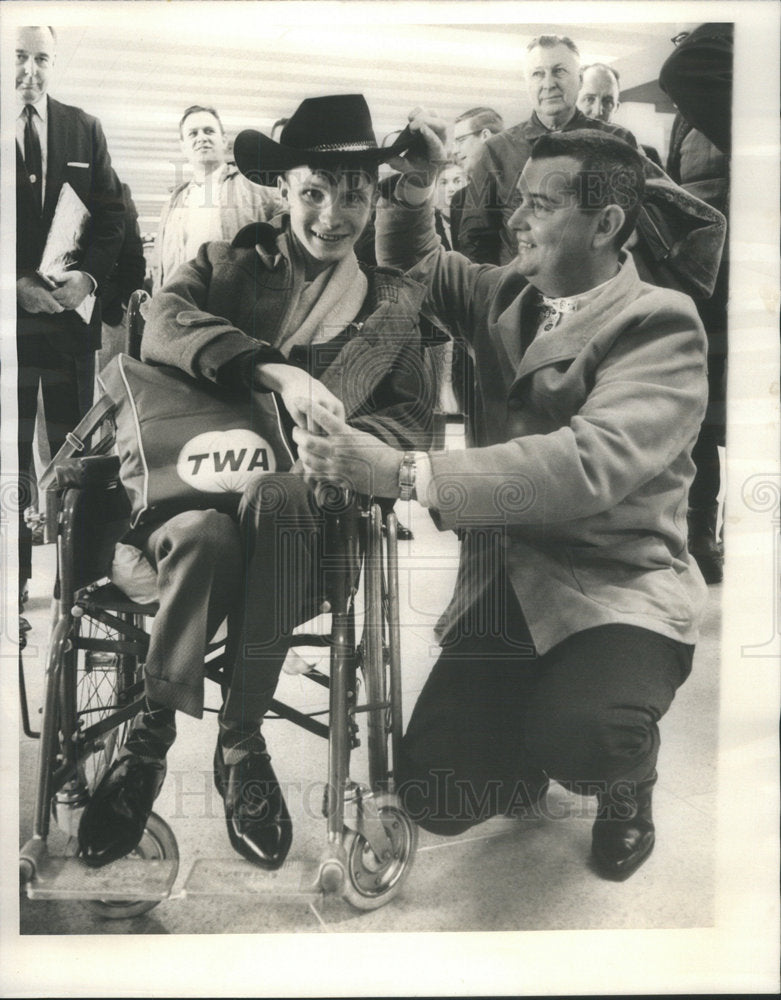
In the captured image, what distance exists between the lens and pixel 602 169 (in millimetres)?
2441

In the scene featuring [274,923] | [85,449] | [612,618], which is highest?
[85,449]

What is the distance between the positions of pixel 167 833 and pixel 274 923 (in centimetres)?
38

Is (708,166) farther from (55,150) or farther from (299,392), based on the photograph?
(55,150)

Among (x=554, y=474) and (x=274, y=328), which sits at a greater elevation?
(x=274, y=328)

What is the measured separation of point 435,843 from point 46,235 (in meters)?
1.95

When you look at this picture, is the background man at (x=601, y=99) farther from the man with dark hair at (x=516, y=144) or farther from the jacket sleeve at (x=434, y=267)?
the jacket sleeve at (x=434, y=267)

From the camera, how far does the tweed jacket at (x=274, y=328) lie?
2.45 m

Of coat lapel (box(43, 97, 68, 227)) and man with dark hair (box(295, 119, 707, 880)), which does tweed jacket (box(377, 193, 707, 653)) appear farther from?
coat lapel (box(43, 97, 68, 227))

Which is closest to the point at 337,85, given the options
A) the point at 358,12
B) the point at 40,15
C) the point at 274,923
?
the point at 358,12

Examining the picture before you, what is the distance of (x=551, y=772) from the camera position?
248 cm

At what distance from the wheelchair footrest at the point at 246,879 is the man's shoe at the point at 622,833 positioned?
777mm

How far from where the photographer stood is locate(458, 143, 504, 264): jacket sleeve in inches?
96.1

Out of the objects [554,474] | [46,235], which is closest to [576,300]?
[554,474]

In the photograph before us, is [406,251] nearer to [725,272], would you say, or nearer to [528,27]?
[528,27]
